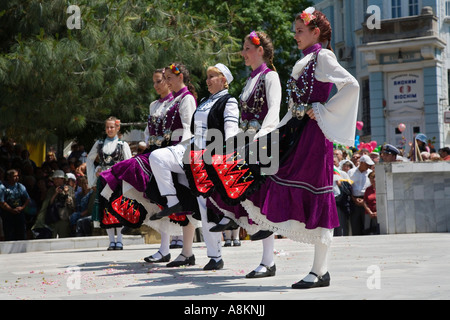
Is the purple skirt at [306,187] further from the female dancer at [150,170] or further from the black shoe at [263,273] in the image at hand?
the female dancer at [150,170]

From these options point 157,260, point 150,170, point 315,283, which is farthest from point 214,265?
point 315,283

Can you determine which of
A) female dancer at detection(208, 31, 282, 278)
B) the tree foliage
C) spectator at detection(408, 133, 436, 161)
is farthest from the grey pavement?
spectator at detection(408, 133, 436, 161)

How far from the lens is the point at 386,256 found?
8070mm

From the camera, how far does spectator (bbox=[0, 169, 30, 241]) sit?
13.2 m

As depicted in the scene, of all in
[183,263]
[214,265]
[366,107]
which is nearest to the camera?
[214,265]

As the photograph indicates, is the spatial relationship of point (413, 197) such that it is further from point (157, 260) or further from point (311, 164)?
point (311, 164)

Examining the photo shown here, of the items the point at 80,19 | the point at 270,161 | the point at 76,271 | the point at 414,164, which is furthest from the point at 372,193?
the point at 270,161

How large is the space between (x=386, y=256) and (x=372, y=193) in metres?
5.23

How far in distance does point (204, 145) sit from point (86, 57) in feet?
21.0

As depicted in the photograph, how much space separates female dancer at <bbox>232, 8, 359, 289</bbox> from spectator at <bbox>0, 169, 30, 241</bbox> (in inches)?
324

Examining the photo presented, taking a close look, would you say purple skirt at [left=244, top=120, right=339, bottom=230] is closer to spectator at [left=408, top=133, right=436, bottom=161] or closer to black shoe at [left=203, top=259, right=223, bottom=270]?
black shoe at [left=203, top=259, right=223, bottom=270]

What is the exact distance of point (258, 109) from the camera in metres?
6.77

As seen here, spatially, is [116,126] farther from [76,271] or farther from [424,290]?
[424,290]

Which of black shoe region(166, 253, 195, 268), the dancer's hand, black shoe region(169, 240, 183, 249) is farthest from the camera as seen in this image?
black shoe region(169, 240, 183, 249)
